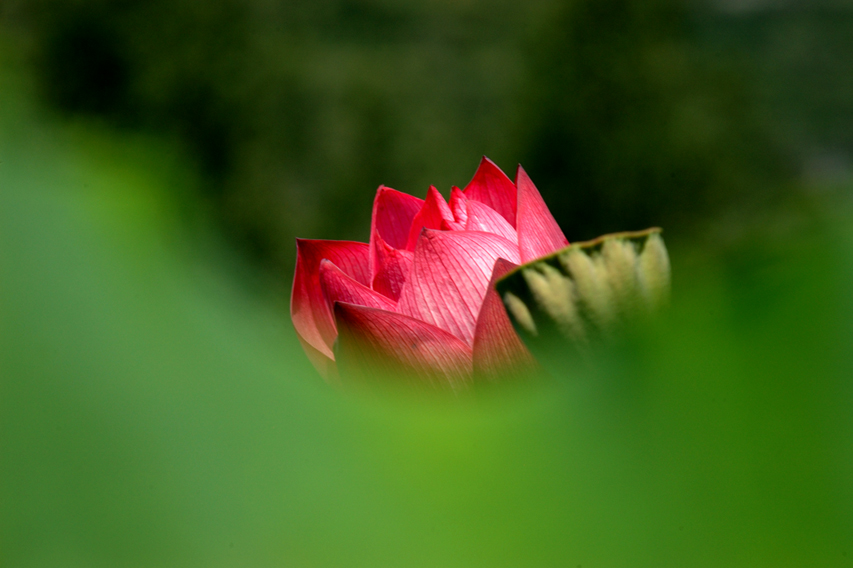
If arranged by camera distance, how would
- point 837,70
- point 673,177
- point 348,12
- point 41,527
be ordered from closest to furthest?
point 41,527, point 673,177, point 837,70, point 348,12

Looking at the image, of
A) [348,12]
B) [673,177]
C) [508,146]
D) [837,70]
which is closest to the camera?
[673,177]

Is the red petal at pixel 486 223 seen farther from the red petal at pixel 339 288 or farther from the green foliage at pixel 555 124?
the green foliage at pixel 555 124

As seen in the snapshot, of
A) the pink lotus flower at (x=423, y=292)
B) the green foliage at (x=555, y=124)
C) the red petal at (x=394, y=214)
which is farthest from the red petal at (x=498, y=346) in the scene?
the green foliage at (x=555, y=124)

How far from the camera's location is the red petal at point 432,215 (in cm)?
26

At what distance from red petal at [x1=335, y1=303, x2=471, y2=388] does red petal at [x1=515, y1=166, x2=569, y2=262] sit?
5 centimetres

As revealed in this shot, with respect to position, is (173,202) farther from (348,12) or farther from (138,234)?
(348,12)

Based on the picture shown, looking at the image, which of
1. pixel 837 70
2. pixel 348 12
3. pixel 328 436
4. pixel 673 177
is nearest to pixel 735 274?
pixel 328 436

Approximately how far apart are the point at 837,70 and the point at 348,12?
598cm

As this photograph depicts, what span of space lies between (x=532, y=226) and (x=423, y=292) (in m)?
0.04

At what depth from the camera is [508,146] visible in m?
5.09

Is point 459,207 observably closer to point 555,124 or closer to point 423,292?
point 423,292

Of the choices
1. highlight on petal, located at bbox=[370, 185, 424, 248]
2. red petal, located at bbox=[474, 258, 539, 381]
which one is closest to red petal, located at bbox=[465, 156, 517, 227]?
A: highlight on petal, located at bbox=[370, 185, 424, 248]

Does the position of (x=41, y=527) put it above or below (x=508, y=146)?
below

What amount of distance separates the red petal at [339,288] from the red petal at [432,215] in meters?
0.04
